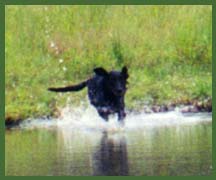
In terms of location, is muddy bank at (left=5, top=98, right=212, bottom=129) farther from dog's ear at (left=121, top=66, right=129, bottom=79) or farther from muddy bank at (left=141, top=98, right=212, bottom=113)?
dog's ear at (left=121, top=66, right=129, bottom=79)

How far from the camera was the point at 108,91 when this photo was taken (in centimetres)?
1623

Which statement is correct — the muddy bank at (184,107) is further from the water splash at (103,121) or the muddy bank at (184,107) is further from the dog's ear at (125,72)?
the dog's ear at (125,72)

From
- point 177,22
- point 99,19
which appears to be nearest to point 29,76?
point 99,19

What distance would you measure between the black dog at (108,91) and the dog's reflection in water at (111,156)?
74cm

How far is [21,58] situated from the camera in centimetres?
1706

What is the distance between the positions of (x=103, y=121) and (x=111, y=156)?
2.54 metres

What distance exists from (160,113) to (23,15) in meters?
2.75

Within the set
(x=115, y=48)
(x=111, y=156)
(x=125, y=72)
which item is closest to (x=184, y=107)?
(x=125, y=72)

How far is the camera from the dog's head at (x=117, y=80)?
16031 millimetres

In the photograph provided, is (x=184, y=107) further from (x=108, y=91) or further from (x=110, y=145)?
(x=110, y=145)

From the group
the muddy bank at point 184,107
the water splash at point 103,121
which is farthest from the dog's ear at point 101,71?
the muddy bank at point 184,107

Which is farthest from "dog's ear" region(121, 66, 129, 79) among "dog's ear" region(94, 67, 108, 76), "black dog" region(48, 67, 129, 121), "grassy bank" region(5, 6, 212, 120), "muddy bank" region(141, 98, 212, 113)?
"muddy bank" region(141, 98, 212, 113)

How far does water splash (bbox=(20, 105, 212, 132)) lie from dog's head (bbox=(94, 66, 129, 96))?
473 millimetres

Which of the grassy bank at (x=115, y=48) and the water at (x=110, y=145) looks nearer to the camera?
the water at (x=110, y=145)
